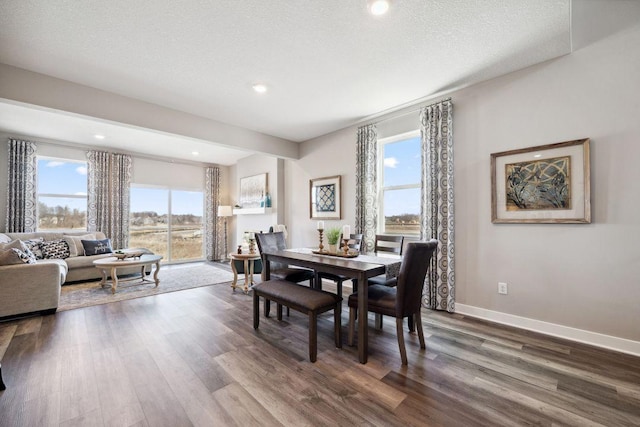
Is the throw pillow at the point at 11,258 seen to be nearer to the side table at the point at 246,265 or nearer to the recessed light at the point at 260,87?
the side table at the point at 246,265

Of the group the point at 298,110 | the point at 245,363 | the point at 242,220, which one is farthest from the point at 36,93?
the point at 242,220

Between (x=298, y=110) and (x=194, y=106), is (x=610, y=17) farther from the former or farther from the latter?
(x=194, y=106)

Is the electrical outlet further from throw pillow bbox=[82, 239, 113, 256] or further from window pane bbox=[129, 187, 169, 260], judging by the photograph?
window pane bbox=[129, 187, 169, 260]

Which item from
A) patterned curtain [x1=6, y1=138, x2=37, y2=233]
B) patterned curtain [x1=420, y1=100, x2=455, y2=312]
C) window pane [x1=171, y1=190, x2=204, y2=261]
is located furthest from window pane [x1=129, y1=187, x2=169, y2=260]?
patterned curtain [x1=420, y1=100, x2=455, y2=312]

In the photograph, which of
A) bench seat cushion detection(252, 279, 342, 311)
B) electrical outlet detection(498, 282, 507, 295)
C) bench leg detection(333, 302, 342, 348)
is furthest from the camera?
electrical outlet detection(498, 282, 507, 295)

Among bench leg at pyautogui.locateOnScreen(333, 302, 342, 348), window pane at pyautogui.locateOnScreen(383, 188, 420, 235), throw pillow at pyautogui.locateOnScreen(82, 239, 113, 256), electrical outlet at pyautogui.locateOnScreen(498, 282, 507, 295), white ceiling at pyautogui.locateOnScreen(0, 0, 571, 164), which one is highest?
white ceiling at pyautogui.locateOnScreen(0, 0, 571, 164)

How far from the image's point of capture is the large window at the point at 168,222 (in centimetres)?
629

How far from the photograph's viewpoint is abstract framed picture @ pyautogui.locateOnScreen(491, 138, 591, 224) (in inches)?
94.1

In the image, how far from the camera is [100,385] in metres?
1.80

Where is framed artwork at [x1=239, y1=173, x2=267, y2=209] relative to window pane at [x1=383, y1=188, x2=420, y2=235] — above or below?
above

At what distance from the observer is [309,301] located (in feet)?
7.29

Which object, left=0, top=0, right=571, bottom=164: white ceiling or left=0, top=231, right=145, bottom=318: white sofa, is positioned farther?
left=0, top=231, right=145, bottom=318: white sofa

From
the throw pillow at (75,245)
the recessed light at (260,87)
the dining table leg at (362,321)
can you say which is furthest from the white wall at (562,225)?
the throw pillow at (75,245)

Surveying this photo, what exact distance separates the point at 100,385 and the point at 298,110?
3.51 metres
